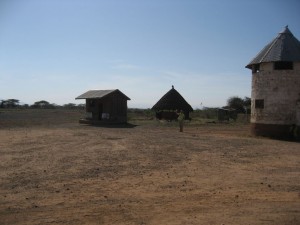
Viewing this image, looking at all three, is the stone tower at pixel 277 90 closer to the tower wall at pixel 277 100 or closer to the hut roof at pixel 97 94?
Answer: the tower wall at pixel 277 100

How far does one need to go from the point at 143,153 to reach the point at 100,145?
3.09 meters

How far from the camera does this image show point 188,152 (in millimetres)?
14234

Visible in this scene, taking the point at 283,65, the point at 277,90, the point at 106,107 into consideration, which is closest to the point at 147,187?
the point at 277,90

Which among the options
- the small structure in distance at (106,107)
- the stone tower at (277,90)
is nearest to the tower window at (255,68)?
the stone tower at (277,90)

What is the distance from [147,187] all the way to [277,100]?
48.2 feet

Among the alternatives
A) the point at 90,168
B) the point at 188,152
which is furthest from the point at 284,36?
the point at 90,168

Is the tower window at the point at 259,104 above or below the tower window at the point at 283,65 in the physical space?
below

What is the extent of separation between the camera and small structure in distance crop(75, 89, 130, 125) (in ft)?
111

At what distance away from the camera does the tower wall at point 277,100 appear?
813 inches

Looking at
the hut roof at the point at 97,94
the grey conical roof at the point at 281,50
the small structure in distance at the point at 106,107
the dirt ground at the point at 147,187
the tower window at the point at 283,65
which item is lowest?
the dirt ground at the point at 147,187

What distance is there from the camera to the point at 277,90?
20906 mm

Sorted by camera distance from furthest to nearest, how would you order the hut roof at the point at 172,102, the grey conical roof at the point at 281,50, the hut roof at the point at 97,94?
the hut roof at the point at 172,102
the hut roof at the point at 97,94
the grey conical roof at the point at 281,50

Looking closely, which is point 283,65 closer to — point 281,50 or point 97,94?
point 281,50

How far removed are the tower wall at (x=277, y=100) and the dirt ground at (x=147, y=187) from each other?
6907mm
